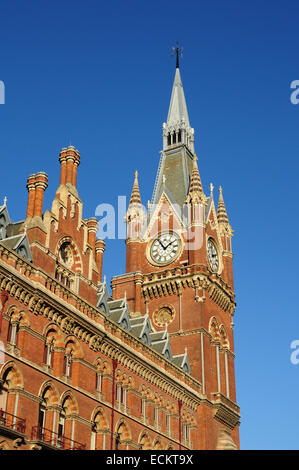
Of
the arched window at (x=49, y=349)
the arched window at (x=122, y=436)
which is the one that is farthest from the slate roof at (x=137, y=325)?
the arched window at (x=49, y=349)

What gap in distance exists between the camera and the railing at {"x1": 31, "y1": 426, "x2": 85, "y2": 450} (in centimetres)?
4065

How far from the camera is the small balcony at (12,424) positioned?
37.7m

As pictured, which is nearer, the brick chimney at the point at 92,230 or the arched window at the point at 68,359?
the arched window at the point at 68,359

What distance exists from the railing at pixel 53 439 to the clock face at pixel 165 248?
31194mm

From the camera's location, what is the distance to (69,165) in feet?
178

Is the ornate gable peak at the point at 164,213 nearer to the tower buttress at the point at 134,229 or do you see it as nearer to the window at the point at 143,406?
the tower buttress at the point at 134,229

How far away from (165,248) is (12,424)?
123 feet

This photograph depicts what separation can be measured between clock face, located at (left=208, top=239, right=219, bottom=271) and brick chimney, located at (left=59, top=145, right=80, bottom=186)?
78.6 feet

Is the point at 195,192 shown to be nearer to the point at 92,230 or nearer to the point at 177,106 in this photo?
the point at 177,106

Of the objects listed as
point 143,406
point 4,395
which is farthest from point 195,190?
point 4,395

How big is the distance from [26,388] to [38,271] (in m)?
7.08

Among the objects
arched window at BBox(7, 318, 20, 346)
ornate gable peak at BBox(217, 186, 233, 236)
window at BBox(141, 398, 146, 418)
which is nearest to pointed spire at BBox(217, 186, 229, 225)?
ornate gable peak at BBox(217, 186, 233, 236)

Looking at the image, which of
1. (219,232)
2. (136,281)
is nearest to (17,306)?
(136,281)
